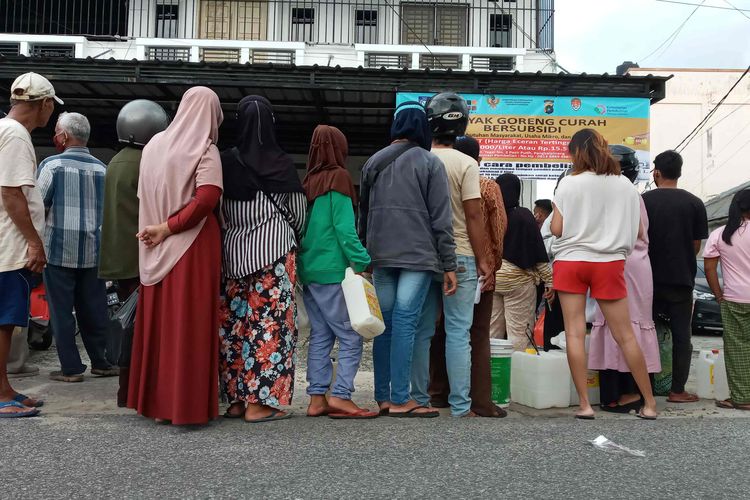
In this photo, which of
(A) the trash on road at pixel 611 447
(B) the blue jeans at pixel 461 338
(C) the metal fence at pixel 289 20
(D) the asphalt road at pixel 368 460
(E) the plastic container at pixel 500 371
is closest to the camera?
(D) the asphalt road at pixel 368 460

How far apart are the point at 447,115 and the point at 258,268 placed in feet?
5.01

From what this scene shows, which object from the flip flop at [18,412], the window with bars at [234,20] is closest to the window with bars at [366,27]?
the window with bars at [234,20]

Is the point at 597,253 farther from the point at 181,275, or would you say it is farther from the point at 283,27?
the point at 283,27

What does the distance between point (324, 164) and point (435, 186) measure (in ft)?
2.23

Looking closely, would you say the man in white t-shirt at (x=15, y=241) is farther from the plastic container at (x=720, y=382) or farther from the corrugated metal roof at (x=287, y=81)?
the corrugated metal roof at (x=287, y=81)

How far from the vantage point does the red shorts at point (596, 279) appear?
404 centimetres

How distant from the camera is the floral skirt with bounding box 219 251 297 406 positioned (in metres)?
3.71

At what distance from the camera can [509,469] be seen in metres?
2.87

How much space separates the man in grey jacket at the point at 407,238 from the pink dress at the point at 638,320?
1242 millimetres

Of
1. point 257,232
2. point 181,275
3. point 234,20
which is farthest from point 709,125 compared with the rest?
point 181,275

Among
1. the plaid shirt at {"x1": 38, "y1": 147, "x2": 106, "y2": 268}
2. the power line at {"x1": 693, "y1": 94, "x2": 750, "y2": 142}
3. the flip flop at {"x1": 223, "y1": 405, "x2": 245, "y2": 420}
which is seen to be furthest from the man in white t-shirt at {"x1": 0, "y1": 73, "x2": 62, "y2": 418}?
the power line at {"x1": 693, "y1": 94, "x2": 750, "y2": 142}

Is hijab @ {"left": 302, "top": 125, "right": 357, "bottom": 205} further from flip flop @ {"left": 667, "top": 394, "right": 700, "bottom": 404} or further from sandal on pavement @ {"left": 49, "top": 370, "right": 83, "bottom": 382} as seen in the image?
flip flop @ {"left": 667, "top": 394, "right": 700, "bottom": 404}

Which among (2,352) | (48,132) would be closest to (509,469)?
(2,352)

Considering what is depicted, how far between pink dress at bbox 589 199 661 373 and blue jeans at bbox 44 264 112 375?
3504 mm
